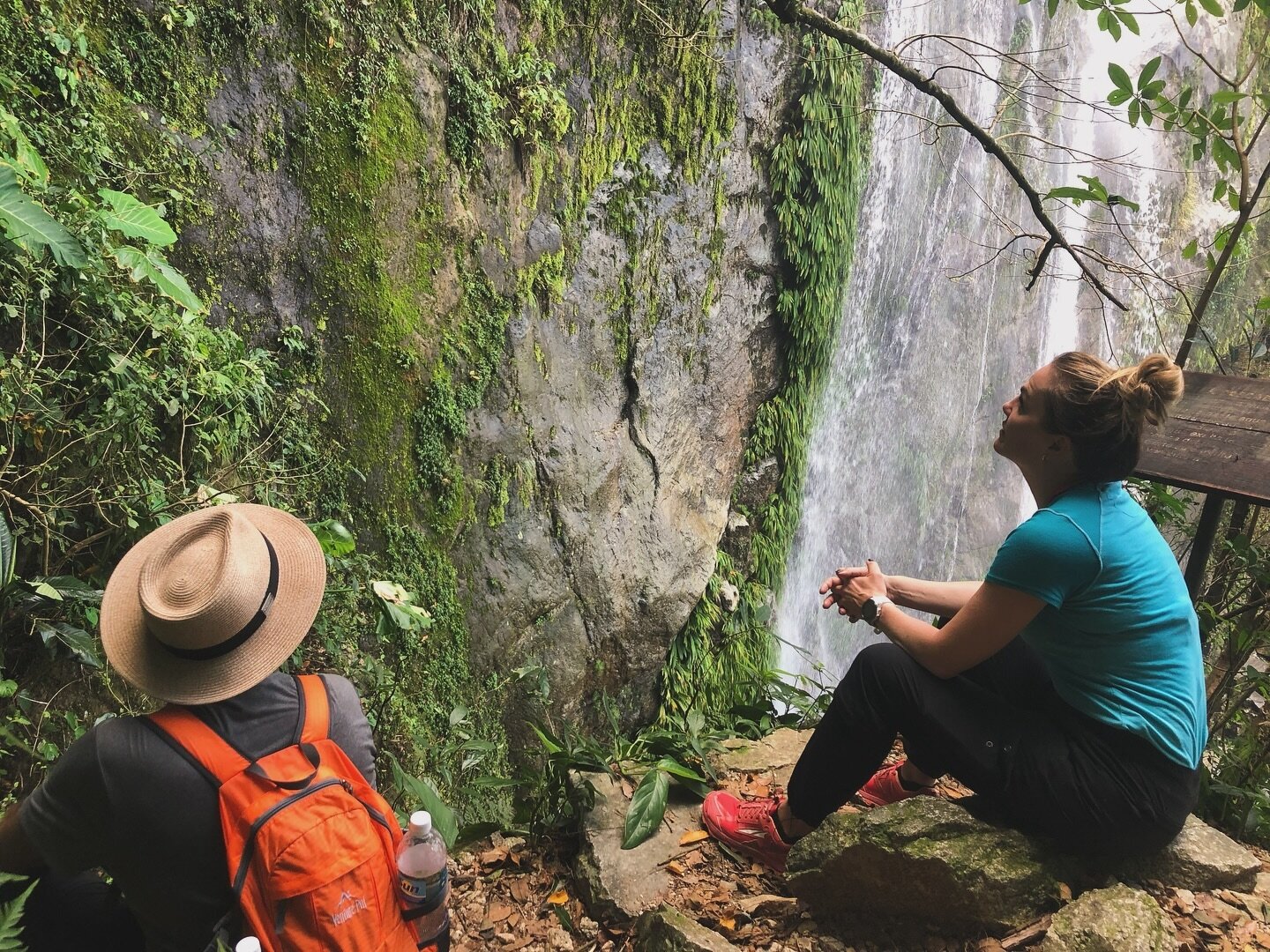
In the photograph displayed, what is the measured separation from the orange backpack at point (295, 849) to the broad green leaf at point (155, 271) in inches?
66.7

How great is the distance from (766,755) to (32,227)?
3.69m

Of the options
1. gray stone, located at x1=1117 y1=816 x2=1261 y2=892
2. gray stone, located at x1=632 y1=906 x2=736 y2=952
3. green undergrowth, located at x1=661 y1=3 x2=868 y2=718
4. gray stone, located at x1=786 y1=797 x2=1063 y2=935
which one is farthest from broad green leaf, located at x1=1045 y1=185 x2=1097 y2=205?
gray stone, located at x1=632 y1=906 x2=736 y2=952

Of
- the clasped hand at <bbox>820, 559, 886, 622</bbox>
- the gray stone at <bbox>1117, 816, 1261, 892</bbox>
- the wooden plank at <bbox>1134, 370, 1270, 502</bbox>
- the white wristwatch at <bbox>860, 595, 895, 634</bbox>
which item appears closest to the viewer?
the gray stone at <bbox>1117, 816, 1261, 892</bbox>

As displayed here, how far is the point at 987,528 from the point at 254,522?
9.88 metres

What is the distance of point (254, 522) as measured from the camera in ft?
5.67

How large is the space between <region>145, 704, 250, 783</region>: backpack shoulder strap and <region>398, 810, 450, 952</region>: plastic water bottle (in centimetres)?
39

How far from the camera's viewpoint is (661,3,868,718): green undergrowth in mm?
5523

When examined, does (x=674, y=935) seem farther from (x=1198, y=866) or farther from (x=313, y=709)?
(x=1198, y=866)

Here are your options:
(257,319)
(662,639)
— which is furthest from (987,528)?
(257,319)

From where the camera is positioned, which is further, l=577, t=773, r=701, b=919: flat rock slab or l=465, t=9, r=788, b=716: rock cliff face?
l=465, t=9, r=788, b=716: rock cliff face

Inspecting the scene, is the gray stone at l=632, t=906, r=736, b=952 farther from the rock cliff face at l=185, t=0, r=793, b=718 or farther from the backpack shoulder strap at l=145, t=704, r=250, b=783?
the rock cliff face at l=185, t=0, r=793, b=718

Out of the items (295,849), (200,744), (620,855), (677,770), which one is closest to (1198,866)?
(677,770)

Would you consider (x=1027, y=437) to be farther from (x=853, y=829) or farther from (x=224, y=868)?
(x=224, y=868)

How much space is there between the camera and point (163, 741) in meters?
1.43
